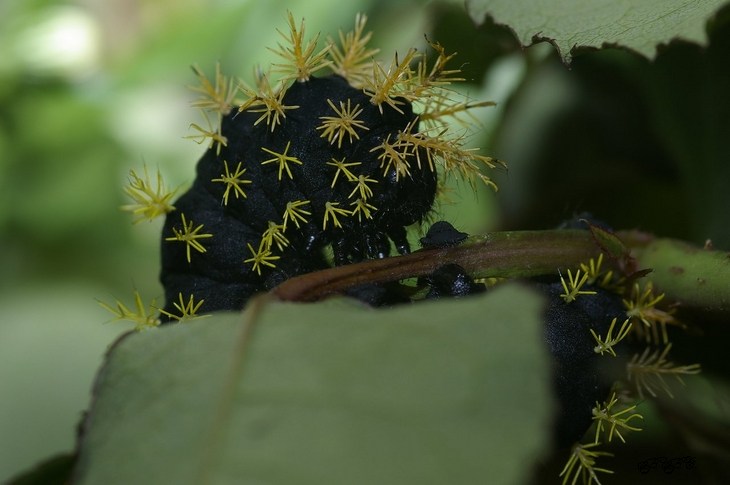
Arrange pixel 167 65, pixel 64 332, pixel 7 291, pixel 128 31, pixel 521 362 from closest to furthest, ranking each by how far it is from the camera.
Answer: pixel 521 362 → pixel 64 332 → pixel 7 291 → pixel 167 65 → pixel 128 31

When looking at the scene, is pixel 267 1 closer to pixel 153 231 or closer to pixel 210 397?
pixel 153 231

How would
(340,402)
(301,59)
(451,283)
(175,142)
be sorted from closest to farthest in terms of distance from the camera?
(340,402) < (451,283) < (301,59) < (175,142)

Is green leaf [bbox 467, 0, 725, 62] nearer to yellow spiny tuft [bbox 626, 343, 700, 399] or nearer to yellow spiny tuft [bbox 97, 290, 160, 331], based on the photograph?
yellow spiny tuft [bbox 626, 343, 700, 399]

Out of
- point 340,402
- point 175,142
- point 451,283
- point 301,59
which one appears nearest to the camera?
point 340,402

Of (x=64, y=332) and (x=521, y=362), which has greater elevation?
(x=521, y=362)

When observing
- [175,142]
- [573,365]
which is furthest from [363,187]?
[175,142]

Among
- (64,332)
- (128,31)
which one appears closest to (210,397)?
(64,332)

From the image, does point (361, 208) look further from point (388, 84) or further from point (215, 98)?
point (215, 98)
